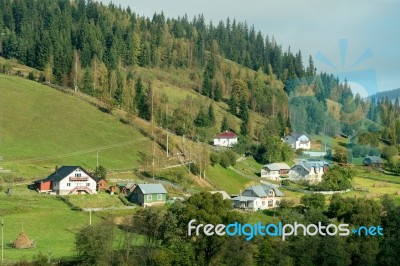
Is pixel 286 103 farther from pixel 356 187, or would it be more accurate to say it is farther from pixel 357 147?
pixel 356 187

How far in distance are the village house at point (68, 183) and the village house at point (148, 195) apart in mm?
3286

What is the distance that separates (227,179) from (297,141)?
25313 millimetres

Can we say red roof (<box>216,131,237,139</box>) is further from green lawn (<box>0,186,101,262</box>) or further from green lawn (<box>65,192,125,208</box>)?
green lawn (<box>0,186,101,262</box>)

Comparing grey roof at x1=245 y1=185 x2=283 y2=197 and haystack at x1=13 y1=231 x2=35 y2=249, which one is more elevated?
grey roof at x1=245 y1=185 x2=283 y2=197

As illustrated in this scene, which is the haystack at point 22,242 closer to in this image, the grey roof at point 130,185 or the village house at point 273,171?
the grey roof at point 130,185

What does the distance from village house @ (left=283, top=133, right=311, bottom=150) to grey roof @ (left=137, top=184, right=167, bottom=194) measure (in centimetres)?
3599

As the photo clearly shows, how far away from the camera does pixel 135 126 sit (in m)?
73.4

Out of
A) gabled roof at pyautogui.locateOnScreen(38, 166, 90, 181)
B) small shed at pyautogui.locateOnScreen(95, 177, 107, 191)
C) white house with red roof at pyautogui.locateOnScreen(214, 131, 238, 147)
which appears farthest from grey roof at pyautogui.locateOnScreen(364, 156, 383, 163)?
gabled roof at pyautogui.locateOnScreen(38, 166, 90, 181)

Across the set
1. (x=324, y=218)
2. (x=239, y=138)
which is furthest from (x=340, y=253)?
(x=239, y=138)

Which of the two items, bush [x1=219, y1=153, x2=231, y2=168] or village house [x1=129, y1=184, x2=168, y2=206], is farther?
bush [x1=219, y1=153, x2=231, y2=168]

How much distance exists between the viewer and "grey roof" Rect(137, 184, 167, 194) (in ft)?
167

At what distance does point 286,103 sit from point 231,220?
233ft

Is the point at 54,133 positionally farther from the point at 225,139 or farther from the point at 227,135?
the point at 227,135

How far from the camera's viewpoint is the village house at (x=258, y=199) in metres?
54.3
